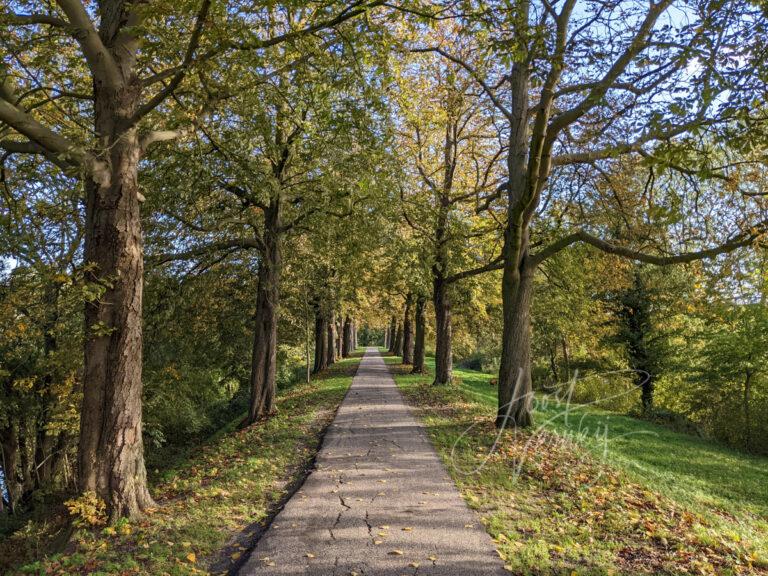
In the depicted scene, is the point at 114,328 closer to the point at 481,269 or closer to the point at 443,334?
the point at 481,269

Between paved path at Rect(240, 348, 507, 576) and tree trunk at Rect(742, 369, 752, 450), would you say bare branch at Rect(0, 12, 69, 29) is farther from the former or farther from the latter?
tree trunk at Rect(742, 369, 752, 450)

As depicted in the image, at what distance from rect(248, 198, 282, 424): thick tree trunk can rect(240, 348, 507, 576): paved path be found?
4.33 meters

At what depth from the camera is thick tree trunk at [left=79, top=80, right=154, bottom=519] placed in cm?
616

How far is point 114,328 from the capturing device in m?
6.20

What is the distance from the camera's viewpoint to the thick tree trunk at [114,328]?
616cm

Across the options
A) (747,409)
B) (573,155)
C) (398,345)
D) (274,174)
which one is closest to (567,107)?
(573,155)

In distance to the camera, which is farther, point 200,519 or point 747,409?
point 747,409

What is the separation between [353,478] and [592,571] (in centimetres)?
377

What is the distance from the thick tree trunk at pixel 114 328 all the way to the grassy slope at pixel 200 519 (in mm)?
584

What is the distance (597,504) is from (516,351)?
4.56 meters

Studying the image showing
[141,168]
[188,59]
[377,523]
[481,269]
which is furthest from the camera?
[481,269]

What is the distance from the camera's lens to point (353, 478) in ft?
25.2

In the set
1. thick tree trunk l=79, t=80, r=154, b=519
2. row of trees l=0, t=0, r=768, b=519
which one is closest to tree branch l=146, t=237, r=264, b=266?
Answer: row of trees l=0, t=0, r=768, b=519

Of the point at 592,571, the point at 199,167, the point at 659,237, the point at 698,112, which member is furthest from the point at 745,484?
the point at 199,167
